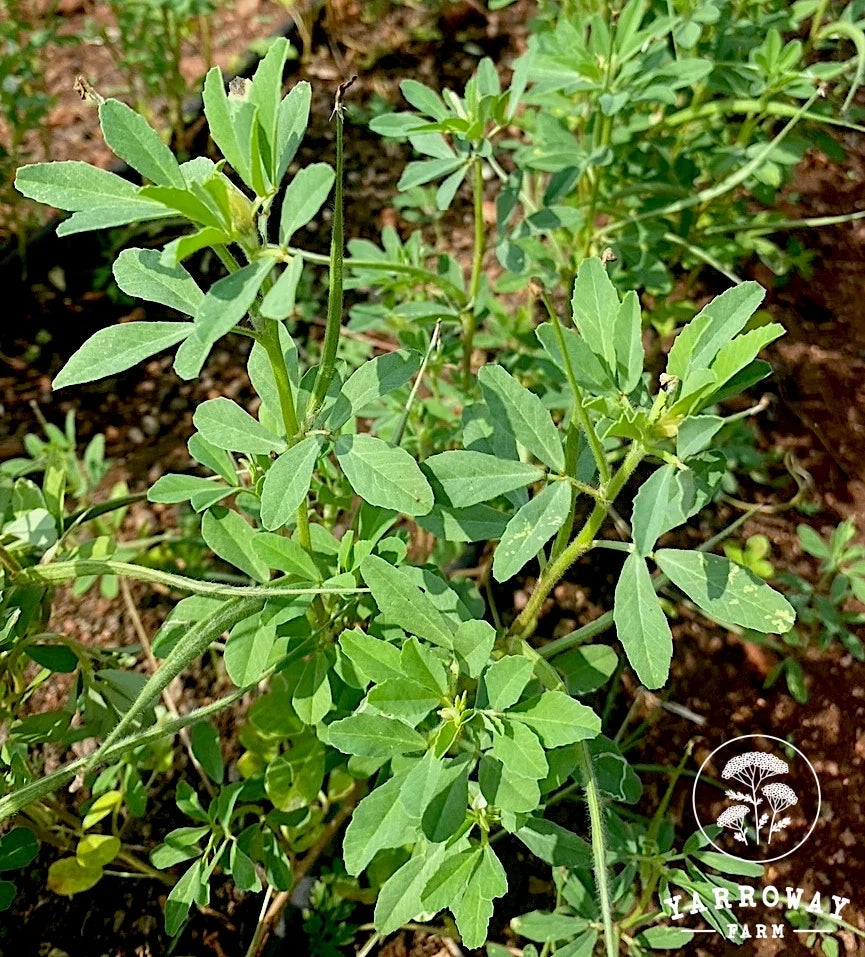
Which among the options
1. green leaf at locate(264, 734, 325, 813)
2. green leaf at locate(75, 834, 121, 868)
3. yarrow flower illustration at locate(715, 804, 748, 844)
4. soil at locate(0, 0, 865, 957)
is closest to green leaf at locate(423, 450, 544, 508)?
green leaf at locate(264, 734, 325, 813)

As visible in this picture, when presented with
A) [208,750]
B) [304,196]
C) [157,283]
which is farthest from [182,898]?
[304,196]

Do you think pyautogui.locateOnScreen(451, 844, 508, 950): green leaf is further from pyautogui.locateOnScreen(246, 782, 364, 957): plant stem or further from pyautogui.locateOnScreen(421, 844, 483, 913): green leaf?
pyautogui.locateOnScreen(246, 782, 364, 957): plant stem

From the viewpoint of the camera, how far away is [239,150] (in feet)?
2.28

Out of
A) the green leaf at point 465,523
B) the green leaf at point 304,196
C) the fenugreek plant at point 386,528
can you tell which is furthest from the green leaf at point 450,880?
the green leaf at point 304,196

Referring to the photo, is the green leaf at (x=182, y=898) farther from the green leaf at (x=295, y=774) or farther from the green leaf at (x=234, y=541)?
the green leaf at (x=234, y=541)

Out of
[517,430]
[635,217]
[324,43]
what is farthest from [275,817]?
[324,43]

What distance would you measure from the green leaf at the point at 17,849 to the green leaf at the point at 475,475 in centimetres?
68

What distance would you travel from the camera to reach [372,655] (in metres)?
0.80

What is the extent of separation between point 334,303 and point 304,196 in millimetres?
97

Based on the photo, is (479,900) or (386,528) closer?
(479,900)

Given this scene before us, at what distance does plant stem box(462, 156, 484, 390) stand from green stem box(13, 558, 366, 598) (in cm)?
64

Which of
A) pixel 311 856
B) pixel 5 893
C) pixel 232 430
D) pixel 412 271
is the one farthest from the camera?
pixel 311 856

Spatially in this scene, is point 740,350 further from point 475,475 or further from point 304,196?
point 304,196

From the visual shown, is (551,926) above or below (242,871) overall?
below
